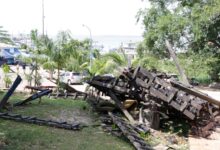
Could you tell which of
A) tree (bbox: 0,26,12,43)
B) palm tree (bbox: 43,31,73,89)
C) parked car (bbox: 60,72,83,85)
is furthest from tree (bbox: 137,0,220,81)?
tree (bbox: 0,26,12,43)

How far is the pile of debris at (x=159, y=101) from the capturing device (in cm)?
960

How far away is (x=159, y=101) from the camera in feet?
34.4

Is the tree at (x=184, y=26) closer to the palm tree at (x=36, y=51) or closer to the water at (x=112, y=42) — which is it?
the water at (x=112, y=42)

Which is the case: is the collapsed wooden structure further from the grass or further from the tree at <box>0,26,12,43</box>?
the tree at <box>0,26,12,43</box>

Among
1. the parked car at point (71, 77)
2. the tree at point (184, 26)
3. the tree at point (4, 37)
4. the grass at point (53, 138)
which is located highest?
the tree at point (184, 26)

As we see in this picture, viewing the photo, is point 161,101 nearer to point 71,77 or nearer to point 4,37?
point 4,37

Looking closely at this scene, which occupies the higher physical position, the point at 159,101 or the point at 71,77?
the point at 159,101

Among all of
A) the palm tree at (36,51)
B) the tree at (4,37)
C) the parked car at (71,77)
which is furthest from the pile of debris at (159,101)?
the parked car at (71,77)

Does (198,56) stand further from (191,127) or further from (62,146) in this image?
(62,146)

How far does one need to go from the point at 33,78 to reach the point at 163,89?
12.2m

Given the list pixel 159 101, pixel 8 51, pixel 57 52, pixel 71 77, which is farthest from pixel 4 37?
pixel 8 51

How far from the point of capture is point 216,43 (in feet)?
91.4

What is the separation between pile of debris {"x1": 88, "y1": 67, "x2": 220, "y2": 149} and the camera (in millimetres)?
9602

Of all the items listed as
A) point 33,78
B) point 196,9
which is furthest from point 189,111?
point 196,9
